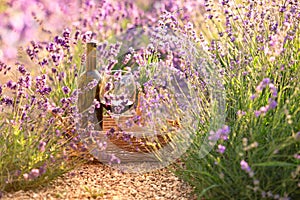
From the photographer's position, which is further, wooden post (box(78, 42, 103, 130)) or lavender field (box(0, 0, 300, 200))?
wooden post (box(78, 42, 103, 130))

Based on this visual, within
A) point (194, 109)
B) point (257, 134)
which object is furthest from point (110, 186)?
point (257, 134)

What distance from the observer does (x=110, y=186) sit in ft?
9.02

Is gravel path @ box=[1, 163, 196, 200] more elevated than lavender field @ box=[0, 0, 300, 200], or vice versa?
lavender field @ box=[0, 0, 300, 200]

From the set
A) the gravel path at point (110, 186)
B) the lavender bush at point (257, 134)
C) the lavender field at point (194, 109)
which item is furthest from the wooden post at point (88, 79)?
the lavender bush at point (257, 134)

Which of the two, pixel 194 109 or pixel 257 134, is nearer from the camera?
pixel 257 134

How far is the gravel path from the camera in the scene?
98.7 inches

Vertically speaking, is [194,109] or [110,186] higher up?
[194,109]

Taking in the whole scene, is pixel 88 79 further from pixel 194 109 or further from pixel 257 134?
pixel 257 134

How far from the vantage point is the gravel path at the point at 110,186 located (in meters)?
2.51

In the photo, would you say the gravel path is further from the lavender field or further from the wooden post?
the wooden post

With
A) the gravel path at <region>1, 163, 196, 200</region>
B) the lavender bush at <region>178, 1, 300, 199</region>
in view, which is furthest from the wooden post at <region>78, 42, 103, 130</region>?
the lavender bush at <region>178, 1, 300, 199</region>

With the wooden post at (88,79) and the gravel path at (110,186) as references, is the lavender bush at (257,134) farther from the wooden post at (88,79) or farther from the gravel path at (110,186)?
the wooden post at (88,79)

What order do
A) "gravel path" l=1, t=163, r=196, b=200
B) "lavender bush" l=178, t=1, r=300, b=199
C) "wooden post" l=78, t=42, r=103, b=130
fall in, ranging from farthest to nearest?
"wooden post" l=78, t=42, r=103, b=130 < "gravel path" l=1, t=163, r=196, b=200 < "lavender bush" l=178, t=1, r=300, b=199

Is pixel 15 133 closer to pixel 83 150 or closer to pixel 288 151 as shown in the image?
pixel 83 150
